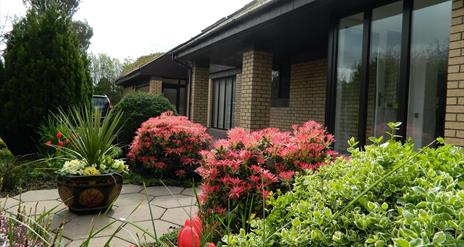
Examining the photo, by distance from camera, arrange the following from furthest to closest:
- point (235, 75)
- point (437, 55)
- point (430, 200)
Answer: point (235, 75), point (437, 55), point (430, 200)

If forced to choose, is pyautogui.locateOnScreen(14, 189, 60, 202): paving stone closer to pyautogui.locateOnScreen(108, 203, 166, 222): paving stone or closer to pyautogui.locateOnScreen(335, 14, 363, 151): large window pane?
pyautogui.locateOnScreen(108, 203, 166, 222): paving stone

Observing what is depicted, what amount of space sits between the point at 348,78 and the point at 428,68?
3.67 ft

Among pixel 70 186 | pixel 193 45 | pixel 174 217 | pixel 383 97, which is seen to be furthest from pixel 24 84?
pixel 383 97

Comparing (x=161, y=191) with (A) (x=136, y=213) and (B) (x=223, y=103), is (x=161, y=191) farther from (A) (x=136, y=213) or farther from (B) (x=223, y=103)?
(B) (x=223, y=103)

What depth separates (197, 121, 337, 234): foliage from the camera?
2.35 metres

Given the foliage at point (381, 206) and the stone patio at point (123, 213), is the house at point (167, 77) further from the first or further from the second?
the foliage at point (381, 206)

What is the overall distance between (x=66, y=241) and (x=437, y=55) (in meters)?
4.33

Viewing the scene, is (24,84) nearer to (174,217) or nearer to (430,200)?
(174,217)

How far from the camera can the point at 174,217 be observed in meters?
3.52

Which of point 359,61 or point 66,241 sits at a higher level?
point 359,61

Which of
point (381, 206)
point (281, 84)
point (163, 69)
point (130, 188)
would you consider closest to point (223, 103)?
point (281, 84)

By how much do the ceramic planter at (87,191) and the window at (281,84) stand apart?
20.3ft

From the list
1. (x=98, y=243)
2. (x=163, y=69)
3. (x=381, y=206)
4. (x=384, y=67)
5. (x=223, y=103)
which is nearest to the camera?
(x=381, y=206)

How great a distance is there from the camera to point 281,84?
30.0ft
